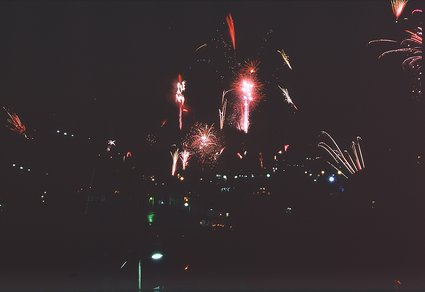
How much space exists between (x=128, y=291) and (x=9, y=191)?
17.4m

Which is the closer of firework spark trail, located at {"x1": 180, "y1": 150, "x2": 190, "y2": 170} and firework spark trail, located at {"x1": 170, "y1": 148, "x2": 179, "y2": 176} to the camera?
firework spark trail, located at {"x1": 170, "y1": 148, "x2": 179, "y2": 176}

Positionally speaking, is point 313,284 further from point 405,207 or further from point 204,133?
point 204,133

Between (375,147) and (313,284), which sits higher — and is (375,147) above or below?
above

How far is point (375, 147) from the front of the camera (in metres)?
21.6

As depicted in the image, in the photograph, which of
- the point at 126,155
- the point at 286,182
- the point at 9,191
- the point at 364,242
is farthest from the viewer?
the point at 126,155

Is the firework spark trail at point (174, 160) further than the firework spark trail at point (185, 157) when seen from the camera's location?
No

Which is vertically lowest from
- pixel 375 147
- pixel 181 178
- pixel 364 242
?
pixel 364 242

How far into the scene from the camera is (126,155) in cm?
4000

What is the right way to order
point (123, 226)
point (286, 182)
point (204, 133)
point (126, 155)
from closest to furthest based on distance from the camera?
1. point (123, 226)
2. point (286, 182)
3. point (204, 133)
4. point (126, 155)

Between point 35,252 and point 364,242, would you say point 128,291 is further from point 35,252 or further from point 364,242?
point 364,242

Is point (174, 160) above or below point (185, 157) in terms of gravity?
below

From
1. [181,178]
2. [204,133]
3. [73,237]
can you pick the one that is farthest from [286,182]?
[181,178]

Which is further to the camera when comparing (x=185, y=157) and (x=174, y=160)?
(x=185, y=157)

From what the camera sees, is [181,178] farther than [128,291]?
Yes
